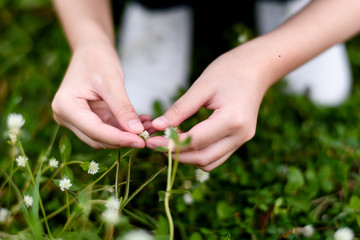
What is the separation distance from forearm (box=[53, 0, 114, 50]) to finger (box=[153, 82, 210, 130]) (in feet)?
0.85

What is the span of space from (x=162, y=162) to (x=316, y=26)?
47cm

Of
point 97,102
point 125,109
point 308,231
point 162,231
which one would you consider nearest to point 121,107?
point 125,109

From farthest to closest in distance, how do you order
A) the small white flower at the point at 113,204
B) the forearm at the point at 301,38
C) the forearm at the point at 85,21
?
the forearm at the point at 85,21, the forearm at the point at 301,38, the small white flower at the point at 113,204

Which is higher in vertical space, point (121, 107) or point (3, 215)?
point (121, 107)

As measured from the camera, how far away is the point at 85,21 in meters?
0.84

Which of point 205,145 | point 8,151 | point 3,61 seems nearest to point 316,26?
point 205,145

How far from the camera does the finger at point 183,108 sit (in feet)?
1.98

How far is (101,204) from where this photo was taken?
24.7 inches

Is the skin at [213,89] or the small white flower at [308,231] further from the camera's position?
the small white flower at [308,231]

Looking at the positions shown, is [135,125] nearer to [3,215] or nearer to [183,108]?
[183,108]

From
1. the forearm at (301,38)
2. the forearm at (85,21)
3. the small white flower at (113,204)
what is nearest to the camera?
the small white flower at (113,204)

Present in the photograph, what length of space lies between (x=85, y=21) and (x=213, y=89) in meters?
0.40

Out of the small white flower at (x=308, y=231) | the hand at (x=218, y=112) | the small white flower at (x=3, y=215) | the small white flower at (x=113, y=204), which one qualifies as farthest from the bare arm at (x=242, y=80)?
the small white flower at (x=3, y=215)

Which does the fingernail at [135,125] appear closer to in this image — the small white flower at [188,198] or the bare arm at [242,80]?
the bare arm at [242,80]
